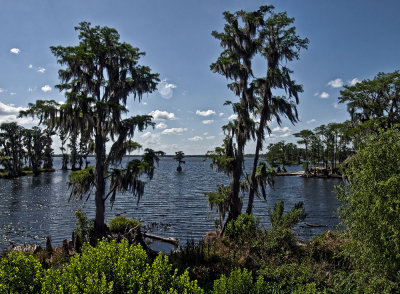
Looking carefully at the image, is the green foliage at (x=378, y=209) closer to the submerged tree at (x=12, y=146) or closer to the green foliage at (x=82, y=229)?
the green foliage at (x=82, y=229)

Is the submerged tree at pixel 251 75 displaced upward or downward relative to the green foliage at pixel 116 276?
upward

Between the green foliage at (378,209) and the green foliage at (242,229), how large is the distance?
6.62 metres

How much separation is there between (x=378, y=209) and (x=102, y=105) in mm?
14072

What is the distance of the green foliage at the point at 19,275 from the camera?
20.1 feet

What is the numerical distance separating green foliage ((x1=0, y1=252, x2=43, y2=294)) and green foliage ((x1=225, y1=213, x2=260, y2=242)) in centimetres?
1058

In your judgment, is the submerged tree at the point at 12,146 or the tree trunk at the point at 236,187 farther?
the submerged tree at the point at 12,146

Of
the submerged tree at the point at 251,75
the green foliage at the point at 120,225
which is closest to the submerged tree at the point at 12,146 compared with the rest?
the green foliage at the point at 120,225

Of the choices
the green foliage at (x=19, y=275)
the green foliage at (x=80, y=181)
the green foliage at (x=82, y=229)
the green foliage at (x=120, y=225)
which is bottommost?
Result: the green foliage at (x=120, y=225)

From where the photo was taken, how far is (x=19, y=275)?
6320mm

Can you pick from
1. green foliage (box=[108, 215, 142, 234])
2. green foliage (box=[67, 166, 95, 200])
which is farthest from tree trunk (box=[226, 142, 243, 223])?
green foliage (box=[67, 166, 95, 200])

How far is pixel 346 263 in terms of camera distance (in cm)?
1323

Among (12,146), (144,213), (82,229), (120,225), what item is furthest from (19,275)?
(12,146)

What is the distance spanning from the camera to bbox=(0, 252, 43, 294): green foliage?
6.12m

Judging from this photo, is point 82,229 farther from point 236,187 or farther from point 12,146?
point 12,146
